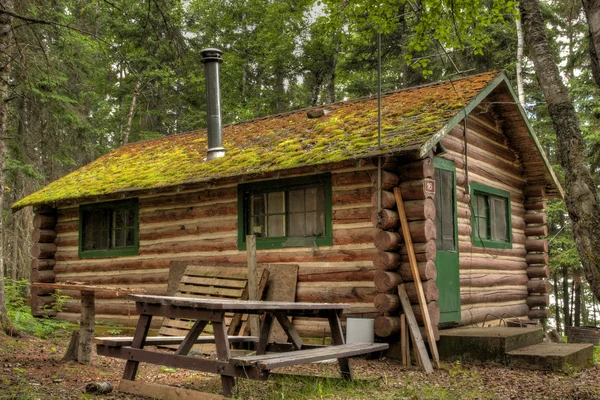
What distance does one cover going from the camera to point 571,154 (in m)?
7.81

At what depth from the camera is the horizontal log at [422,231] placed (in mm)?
9109

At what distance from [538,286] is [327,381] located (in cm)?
827

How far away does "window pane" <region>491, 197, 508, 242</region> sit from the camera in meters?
12.4

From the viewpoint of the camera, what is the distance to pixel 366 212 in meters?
9.67

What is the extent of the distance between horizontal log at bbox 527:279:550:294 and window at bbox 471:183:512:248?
1412 mm

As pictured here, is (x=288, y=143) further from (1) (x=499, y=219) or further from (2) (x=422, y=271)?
(1) (x=499, y=219)

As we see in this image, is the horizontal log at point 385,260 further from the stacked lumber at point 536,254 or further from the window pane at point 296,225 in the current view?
the stacked lumber at point 536,254

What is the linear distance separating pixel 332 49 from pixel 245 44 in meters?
5.28

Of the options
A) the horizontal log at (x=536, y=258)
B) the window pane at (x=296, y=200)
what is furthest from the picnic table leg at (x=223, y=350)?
the horizontal log at (x=536, y=258)

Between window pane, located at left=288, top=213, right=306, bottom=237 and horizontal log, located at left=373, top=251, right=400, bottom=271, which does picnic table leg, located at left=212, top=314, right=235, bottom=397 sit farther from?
window pane, located at left=288, top=213, right=306, bottom=237

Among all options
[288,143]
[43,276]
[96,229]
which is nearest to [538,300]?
[288,143]

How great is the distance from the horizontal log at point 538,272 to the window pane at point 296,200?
6.32m

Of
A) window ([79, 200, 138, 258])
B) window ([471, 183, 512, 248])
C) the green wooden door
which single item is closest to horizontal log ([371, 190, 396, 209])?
the green wooden door

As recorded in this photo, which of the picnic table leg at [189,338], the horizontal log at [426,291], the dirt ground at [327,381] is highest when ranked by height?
the horizontal log at [426,291]
